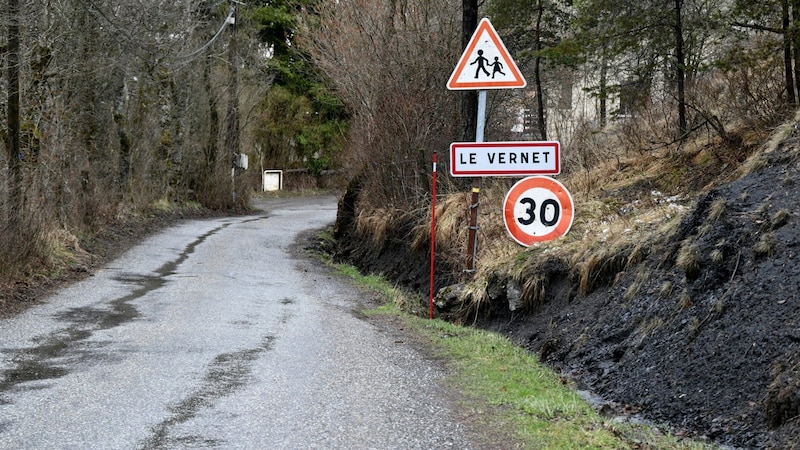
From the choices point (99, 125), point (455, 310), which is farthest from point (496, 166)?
point (99, 125)

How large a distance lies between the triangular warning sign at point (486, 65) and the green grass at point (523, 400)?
2.89 metres

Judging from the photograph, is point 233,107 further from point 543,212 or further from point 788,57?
point 788,57

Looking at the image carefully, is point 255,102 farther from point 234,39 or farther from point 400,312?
point 400,312

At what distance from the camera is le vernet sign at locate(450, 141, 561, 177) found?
35.2 ft

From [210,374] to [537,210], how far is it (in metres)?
4.66

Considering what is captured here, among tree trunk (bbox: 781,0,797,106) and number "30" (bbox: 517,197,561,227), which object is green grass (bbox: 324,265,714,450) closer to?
number "30" (bbox: 517,197,561,227)

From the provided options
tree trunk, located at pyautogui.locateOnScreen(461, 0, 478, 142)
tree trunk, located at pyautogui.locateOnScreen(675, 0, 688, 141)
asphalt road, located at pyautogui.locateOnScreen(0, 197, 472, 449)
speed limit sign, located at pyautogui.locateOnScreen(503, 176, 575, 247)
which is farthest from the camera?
tree trunk, located at pyautogui.locateOnScreen(461, 0, 478, 142)

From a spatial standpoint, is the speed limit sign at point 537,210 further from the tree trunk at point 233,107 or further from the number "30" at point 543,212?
the tree trunk at point 233,107

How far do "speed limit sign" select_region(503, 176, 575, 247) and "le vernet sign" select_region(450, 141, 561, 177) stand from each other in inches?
8.1

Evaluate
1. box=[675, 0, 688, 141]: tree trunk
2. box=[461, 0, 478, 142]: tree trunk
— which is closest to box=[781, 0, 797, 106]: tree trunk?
box=[675, 0, 688, 141]: tree trunk

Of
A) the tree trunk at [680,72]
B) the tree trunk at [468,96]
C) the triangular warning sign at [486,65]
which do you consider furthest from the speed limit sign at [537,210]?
the tree trunk at [468,96]

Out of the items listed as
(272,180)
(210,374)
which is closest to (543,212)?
(210,374)

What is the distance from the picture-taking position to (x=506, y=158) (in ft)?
35.9

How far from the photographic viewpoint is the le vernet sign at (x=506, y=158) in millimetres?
10727
